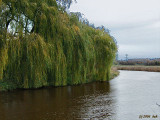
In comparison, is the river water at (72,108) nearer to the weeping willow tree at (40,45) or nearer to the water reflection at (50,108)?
the water reflection at (50,108)

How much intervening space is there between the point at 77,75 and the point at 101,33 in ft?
15.2

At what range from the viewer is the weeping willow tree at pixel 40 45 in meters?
9.26

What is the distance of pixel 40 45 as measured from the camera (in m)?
9.39

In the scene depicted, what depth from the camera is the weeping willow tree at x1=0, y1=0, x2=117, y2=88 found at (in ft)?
30.4

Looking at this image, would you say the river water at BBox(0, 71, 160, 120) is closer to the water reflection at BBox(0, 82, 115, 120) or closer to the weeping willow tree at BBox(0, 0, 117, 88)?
the water reflection at BBox(0, 82, 115, 120)

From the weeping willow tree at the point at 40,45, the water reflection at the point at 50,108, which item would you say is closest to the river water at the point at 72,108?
the water reflection at the point at 50,108

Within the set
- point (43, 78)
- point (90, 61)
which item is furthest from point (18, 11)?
point (90, 61)

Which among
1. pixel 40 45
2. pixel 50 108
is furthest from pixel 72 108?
pixel 40 45

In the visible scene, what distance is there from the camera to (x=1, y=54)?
848 centimetres

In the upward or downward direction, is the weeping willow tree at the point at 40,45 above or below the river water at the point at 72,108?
above

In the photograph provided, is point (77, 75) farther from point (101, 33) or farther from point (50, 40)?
point (101, 33)

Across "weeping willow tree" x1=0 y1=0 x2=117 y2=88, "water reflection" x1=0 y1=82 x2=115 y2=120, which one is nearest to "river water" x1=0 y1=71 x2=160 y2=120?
"water reflection" x1=0 y1=82 x2=115 y2=120

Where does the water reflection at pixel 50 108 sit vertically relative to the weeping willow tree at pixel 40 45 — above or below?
below

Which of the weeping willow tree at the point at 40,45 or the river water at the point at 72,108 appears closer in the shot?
the river water at the point at 72,108
